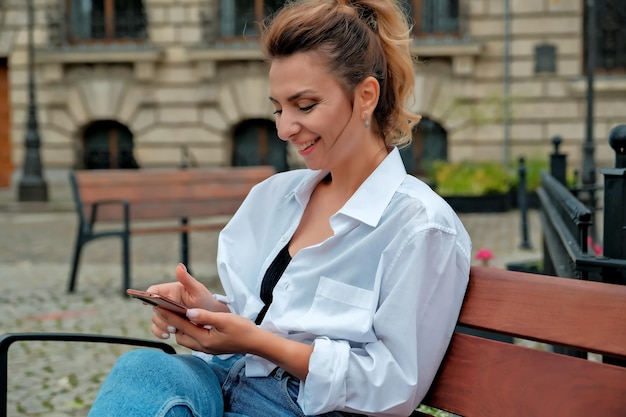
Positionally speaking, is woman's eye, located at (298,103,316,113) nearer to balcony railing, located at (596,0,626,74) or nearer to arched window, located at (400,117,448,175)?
arched window, located at (400,117,448,175)

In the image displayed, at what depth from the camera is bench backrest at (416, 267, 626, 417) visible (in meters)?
2.00

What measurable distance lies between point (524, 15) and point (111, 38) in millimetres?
8389

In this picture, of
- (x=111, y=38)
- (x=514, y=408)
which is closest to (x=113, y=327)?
(x=514, y=408)

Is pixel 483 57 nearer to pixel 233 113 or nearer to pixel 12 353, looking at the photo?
pixel 233 113

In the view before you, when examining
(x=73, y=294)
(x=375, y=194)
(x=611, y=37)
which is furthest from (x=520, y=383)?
(x=611, y=37)

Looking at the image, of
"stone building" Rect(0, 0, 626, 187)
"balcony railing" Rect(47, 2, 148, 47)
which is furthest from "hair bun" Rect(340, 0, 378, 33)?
"balcony railing" Rect(47, 2, 148, 47)

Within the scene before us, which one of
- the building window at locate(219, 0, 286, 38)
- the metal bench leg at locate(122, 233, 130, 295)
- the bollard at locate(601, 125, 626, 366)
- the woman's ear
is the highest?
the building window at locate(219, 0, 286, 38)

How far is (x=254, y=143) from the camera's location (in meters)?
20.8

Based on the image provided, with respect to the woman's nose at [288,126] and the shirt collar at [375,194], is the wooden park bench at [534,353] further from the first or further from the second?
the woman's nose at [288,126]

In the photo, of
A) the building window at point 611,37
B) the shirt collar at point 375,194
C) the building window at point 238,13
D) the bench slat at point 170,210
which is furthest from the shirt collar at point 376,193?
the building window at point 238,13

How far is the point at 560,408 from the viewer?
2051 millimetres

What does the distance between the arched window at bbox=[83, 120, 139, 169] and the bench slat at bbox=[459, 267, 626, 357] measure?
1914cm

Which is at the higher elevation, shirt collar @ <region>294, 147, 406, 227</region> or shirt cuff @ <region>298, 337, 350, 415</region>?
shirt collar @ <region>294, 147, 406, 227</region>

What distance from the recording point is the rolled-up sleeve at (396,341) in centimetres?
220
